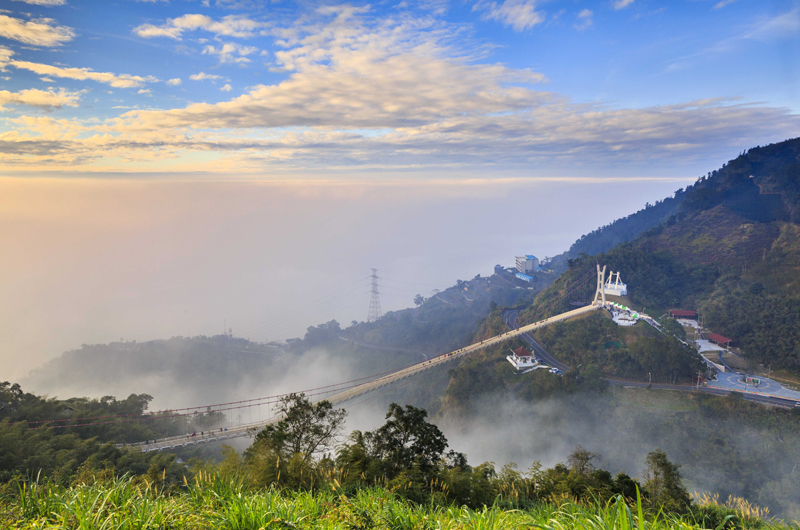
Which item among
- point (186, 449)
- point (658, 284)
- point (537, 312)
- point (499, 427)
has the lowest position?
point (499, 427)

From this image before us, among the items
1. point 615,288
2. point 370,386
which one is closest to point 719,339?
point 615,288

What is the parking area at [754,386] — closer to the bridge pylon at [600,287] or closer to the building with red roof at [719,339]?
the building with red roof at [719,339]

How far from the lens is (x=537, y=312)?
131 ft

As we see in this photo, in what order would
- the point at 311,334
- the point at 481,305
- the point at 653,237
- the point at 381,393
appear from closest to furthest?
the point at 381,393
the point at 653,237
the point at 481,305
the point at 311,334

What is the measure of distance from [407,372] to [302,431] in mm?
20830

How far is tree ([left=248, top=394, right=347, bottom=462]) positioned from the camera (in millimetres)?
9328

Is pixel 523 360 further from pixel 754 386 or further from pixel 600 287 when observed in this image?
pixel 600 287

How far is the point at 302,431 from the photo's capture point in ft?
33.0

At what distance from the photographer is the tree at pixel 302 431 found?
30.6ft

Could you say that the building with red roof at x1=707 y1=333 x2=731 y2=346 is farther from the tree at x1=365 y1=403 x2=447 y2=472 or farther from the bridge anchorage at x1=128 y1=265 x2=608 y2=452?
the tree at x1=365 y1=403 x2=447 y2=472

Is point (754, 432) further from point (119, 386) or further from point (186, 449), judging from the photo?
point (119, 386)

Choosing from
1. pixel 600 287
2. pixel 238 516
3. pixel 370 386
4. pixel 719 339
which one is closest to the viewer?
pixel 238 516

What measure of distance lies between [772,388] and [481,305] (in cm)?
3733

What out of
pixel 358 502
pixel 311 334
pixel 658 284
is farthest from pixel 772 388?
pixel 311 334
